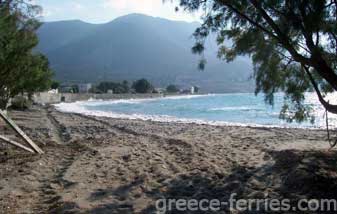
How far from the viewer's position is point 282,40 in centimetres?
734

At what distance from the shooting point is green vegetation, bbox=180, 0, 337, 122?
22.7 ft

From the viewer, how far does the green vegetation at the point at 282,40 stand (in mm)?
6918

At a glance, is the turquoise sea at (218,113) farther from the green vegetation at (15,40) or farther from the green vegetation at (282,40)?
the green vegetation at (15,40)

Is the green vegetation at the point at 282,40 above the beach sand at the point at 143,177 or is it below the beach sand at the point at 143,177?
above

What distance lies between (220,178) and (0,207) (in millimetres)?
4194

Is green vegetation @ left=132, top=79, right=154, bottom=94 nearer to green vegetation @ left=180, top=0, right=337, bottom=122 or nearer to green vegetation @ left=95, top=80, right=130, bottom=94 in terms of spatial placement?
green vegetation @ left=95, top=80, right=130, bottom=94

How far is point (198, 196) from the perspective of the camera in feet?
24.5

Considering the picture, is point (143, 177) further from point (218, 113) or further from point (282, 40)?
point (218, 113)

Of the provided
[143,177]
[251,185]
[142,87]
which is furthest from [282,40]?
[142,87]

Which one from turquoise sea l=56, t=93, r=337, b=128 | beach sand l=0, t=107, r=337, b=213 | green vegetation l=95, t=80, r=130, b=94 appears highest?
green vegetation l=95, t=80, r=130, b=94

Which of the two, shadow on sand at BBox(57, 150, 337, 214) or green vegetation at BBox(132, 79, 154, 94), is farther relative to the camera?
green vegetation at BBox(132, 79, 154, 94)

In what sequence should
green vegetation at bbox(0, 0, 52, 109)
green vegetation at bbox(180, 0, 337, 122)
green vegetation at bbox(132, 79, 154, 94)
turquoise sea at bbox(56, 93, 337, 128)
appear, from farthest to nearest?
green vegetation at bbox(132, 79, 154, 94) → turquoise sea at bbox(56, 93, 337, 128) → green vegetation at bbox(0, 0, 52, 109) → green vegetation at bbox(180, 0, 337, 122)

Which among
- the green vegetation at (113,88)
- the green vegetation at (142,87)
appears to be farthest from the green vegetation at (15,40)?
the green vegetation at (142,87)

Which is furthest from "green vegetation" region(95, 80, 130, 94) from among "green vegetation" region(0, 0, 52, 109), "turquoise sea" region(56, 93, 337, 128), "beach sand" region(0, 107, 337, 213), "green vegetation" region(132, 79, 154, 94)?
"beach sand" region(0, 107, 337, 213)
